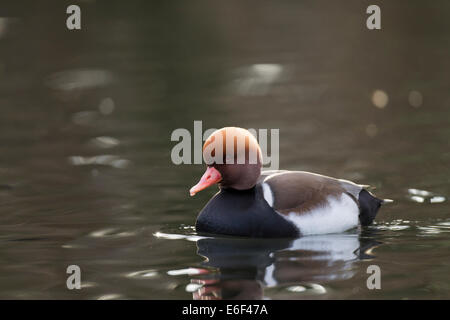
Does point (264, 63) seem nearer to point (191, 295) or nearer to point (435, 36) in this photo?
point (435, 36)

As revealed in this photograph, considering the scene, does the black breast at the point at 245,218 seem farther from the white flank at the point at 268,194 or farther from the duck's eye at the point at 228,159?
the duck's eye at the point at 228,159

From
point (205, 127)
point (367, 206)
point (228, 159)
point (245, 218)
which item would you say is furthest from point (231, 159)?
point (205, 127)

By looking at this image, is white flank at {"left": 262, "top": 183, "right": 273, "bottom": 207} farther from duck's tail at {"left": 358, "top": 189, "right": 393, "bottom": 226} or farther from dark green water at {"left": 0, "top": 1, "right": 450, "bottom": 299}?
duck's tail at {"left": 358, "top": 189, "right": 393, "bottom": 226}

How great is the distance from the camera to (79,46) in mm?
18688

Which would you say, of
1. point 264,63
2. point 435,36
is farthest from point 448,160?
point 435,36

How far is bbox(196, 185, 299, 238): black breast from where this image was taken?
763 cm

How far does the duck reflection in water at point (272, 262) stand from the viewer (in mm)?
6508

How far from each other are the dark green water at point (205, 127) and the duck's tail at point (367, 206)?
10 cm

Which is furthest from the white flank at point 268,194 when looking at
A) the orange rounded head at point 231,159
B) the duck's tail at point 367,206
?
the duck's tail at point 367,206

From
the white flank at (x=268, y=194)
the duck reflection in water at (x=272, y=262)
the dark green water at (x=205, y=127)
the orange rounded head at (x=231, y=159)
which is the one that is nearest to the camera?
the duck reflection in water at (x=272, y=262)

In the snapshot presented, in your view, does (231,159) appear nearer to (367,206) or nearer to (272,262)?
(272,262)

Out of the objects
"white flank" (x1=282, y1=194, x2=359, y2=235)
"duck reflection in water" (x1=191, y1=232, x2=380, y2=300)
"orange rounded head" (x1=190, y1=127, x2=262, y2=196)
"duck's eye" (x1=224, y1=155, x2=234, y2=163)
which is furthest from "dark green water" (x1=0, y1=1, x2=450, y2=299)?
"duck's eye" (x1=224, y1=155, x2=234, y2=163)

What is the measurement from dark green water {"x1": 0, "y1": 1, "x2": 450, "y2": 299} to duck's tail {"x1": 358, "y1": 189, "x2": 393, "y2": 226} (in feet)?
0.32
